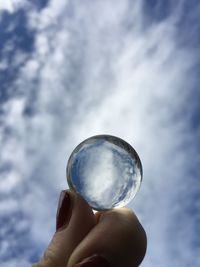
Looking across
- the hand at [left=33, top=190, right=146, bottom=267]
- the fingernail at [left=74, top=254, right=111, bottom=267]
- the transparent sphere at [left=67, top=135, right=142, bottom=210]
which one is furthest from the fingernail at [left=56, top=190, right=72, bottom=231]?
the fingernail at [left=74, top=254, right=111, bottom=267]

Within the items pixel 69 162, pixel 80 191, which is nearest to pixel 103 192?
pixel 80 191

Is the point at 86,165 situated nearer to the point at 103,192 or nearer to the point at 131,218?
the point at 103,192

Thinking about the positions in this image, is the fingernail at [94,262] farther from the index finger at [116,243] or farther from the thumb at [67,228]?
the thumb at [67,228]

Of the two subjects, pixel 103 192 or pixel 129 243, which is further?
pixel 103 192

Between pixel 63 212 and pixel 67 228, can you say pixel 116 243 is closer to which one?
pixel 67 228

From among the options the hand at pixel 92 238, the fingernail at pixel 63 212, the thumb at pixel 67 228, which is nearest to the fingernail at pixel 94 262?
the hand at pixel 92 238

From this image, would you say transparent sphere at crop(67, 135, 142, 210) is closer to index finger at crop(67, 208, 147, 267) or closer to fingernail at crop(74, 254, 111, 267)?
index finger at crop(67, 208, 147, 267)
